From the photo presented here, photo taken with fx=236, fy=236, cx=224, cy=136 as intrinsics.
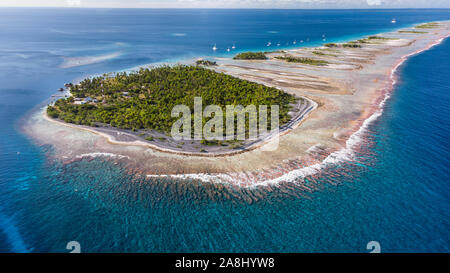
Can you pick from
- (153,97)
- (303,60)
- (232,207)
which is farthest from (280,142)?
(303,60)

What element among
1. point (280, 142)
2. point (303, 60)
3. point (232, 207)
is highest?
point (303, 60)

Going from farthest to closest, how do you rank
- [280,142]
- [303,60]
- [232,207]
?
[303,60]
[280,142]
[232,207]

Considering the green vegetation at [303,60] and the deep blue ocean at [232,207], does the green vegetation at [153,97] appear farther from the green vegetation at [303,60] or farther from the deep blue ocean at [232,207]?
the green vegetation at [303,60]

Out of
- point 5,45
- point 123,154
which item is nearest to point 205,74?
point 123,154

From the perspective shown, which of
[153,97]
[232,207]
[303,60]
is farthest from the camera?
[303,60]

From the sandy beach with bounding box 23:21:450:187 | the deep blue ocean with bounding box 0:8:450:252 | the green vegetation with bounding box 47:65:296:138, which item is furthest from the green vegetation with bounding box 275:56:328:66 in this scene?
the deep blue ocean with bounding box 0:8:450:252

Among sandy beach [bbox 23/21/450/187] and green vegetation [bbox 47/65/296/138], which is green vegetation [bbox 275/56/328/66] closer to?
sandy beach [bbox 23/21/450/187]

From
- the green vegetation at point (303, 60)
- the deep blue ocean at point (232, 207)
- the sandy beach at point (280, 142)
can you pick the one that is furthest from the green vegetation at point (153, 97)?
the green vegetation at point (303, 60)

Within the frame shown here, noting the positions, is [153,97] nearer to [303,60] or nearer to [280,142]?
[280,142]
